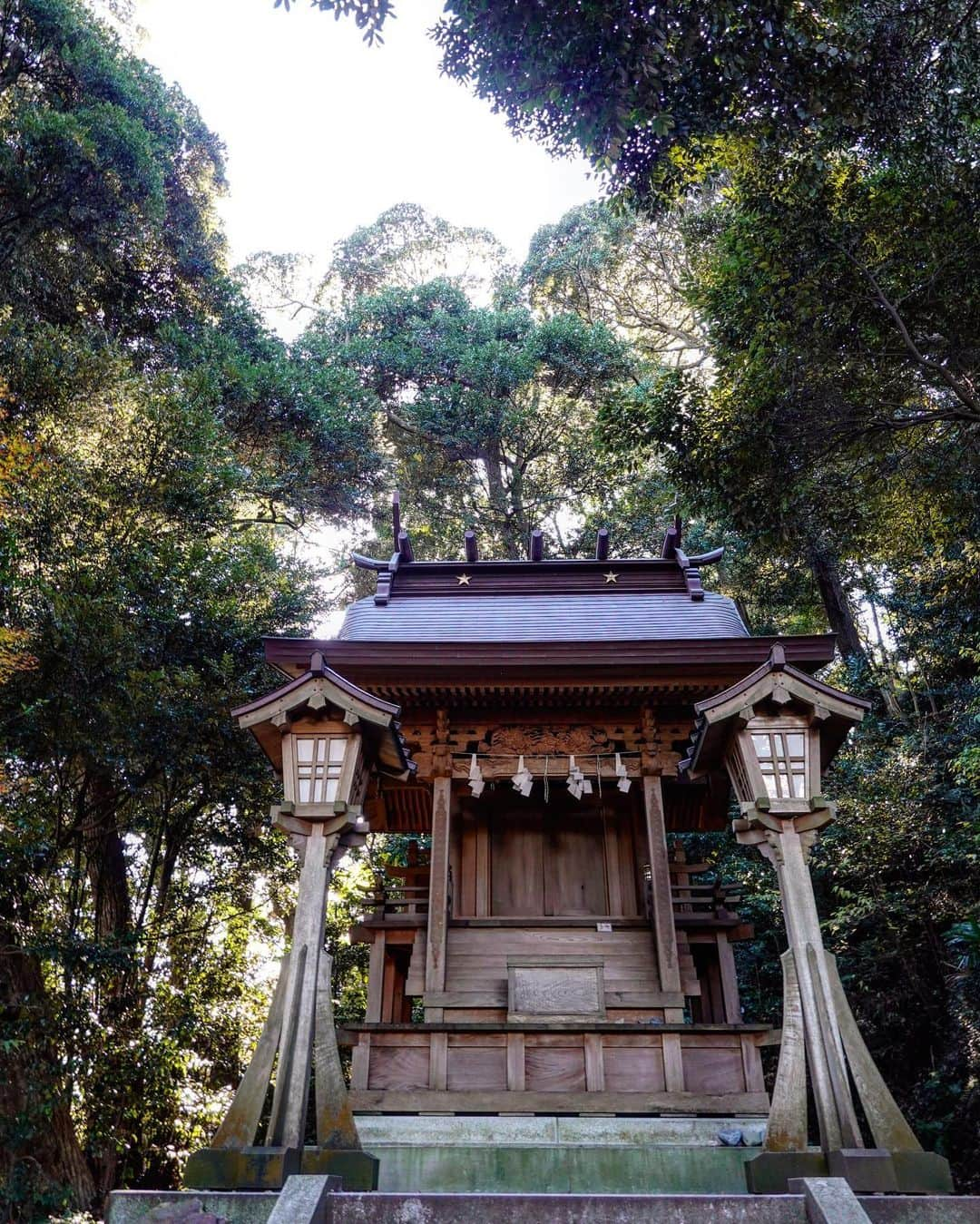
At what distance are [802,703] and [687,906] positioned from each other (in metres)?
3.59

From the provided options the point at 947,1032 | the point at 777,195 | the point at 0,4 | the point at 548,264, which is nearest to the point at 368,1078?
the point at 947,1032

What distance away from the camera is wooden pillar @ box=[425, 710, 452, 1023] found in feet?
23.0

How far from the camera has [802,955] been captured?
15.5ft

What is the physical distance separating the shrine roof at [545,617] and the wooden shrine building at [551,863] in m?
0.03

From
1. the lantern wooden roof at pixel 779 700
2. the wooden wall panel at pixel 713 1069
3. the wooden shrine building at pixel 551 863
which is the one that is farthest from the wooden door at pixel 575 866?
the lantern wooden roof at pixel 779 700

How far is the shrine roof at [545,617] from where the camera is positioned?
8.72 m

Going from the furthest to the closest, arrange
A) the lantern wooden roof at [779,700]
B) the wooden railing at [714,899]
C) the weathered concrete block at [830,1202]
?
the wooden railing at [714,899] → the lantern wooden roof at [779,700] → the weathered concrete block at [830,1202]

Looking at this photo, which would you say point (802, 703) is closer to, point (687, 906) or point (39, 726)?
point (687, 906)

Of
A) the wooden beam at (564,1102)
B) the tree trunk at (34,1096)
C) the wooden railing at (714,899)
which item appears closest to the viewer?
the wooden beam at (564,1102)

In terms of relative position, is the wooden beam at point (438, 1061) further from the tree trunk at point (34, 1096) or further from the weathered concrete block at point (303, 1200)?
the tree trunk at point (34, 1096)

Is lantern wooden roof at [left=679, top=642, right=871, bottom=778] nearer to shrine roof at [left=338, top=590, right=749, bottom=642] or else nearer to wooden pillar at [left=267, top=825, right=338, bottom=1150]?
wooden pillar at [left=267, top=825, right=338, bottom=1150]

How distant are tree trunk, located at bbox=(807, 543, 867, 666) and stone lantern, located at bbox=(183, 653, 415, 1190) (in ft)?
41.1

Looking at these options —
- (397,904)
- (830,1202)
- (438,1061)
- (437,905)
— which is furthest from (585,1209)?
(397,904)

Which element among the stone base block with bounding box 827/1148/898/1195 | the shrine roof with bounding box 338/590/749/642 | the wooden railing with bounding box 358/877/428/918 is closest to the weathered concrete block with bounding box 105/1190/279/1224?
the stone base block with bounding box 827/1148/898/1195
